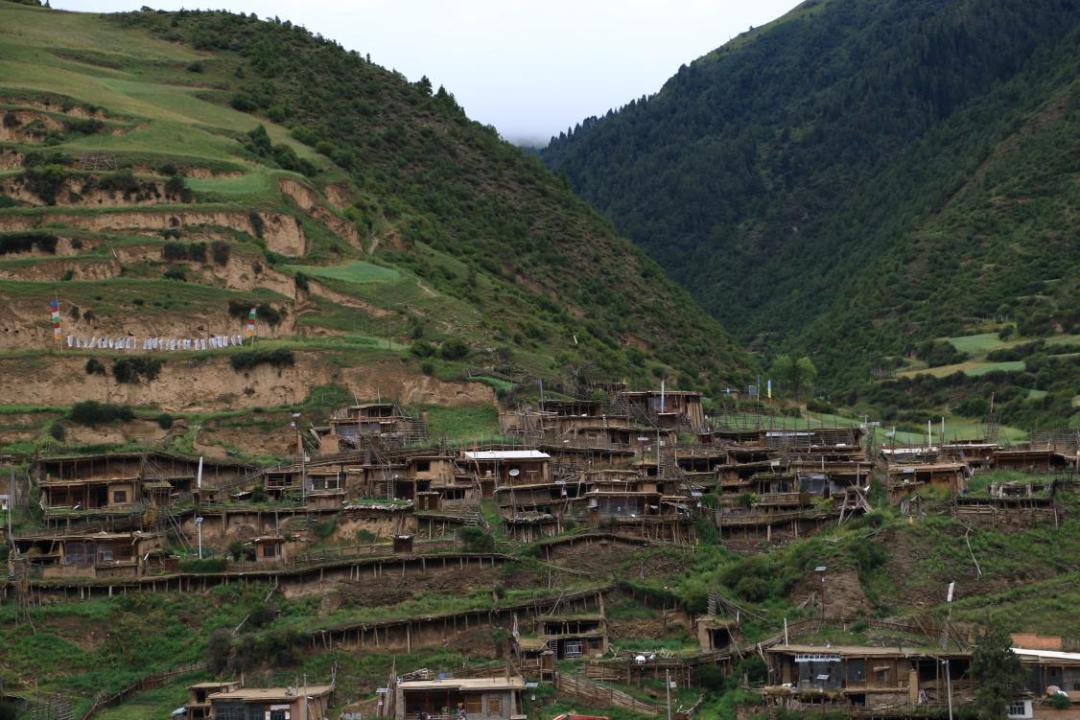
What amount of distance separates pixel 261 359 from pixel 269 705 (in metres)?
27.9

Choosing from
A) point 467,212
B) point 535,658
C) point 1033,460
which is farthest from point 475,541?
point 467,212

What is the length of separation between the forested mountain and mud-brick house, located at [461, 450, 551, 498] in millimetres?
36402

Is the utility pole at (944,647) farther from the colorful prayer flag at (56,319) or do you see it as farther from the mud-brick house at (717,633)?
the colorful prayer flag at (56,319)

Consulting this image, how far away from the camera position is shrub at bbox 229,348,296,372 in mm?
89562

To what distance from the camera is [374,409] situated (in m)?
88.4

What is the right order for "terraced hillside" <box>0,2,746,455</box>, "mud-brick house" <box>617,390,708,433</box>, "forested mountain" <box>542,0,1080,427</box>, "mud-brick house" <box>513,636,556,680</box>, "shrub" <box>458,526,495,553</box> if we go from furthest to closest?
"forested mountain" <box>542,0,1080,427</box> < "mud-brick house" <box>617,390,708,433</box> < "terraced hillside" <box>0,2,746,455</box> < "shrub" <box>458,526,495,553</box> < "mud-brick house" <box>513,636,556,680</box>

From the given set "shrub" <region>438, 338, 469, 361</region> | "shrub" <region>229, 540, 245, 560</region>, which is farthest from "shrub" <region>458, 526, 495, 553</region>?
"shrub" <region>438, 338, 469, 361</region>

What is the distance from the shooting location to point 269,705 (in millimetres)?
64062

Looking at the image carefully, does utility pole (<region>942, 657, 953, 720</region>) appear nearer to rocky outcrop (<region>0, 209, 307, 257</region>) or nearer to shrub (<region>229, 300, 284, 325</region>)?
shrub (<region>229, 300, 284, 325</region>)

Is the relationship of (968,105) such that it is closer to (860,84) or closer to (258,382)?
(860,84)

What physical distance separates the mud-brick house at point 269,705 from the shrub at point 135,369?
25.4 m

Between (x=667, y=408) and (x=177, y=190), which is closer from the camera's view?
(x=667, y=408)

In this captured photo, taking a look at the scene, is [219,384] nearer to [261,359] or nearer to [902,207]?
[261,359]

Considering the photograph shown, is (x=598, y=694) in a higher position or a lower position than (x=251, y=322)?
lower
